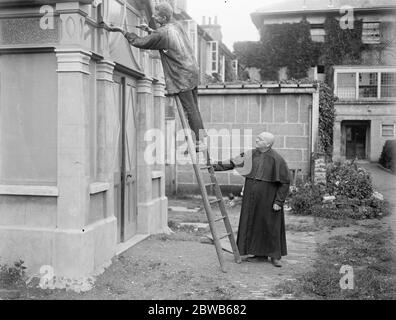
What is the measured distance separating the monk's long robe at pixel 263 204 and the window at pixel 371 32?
23541 mm

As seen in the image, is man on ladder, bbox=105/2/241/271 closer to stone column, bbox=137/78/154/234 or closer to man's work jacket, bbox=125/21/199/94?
man's work jacket, bbox=125/21/199/94

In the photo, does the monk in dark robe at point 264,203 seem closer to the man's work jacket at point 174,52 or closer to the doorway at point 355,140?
the man's work jacket at point 174,52

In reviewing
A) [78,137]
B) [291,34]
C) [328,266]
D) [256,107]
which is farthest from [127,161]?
[291,34]

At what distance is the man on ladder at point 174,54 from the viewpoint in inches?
253

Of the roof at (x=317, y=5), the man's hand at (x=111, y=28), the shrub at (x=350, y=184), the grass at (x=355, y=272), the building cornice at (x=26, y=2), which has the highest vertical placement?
the roof at (x=317, y=5)

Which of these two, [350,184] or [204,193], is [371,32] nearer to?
[350,184]

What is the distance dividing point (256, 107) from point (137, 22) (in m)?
7.29

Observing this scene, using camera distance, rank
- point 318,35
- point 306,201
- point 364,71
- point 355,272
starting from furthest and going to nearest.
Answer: point 364,71
point 318,35
point 306,201
point 355,272

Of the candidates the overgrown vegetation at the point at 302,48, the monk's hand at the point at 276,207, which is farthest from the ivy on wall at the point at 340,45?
the monk's hand at the point at 276,207

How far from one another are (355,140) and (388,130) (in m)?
2.60

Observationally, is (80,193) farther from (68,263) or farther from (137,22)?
(137,22)

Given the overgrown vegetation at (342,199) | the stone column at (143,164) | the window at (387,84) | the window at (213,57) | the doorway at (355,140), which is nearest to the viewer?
the stone column at (143,164)

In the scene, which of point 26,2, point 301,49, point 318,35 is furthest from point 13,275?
point 318,35

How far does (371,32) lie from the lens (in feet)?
92.8
